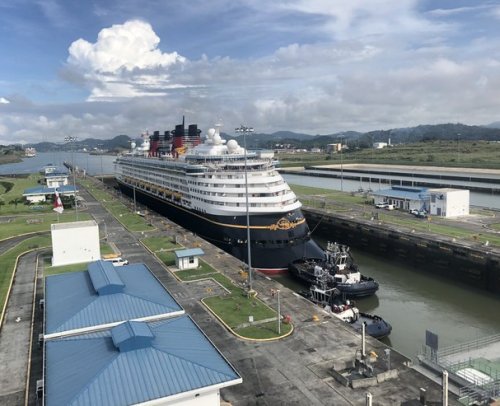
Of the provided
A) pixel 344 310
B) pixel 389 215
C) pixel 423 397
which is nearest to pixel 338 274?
pixel 344 310

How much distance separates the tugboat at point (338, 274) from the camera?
117 feet

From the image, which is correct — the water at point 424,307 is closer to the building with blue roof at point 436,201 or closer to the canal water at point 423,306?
the canal water at point 423,306

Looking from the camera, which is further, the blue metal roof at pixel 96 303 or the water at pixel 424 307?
the water at pixel 424 307

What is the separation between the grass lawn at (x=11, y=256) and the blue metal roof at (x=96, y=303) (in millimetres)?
8719

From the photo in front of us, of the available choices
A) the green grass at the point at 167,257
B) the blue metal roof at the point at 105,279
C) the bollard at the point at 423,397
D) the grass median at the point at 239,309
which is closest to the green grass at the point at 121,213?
the green grass at the point at 167,257

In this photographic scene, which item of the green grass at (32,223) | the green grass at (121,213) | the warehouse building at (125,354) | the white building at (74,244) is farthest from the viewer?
the green grass at (121,213)

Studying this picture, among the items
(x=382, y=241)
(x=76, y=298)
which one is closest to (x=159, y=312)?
(x=76, y=298)

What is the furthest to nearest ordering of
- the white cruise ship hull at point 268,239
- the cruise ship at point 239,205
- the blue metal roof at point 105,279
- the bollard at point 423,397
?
the cruise ship at point 239,205 → the white cruise ship hull at point 268,239 → the blue metal roof at point 105,279 → the bollard at point 423,397

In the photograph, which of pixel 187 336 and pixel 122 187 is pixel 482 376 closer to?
pixel 187 336

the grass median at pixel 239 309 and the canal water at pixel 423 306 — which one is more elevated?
the grass median at pixel 239 309

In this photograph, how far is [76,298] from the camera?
23281mm

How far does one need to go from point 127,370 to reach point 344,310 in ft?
58.7

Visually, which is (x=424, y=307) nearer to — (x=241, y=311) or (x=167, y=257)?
(x=241, y=311)

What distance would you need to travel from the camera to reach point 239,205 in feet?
145
